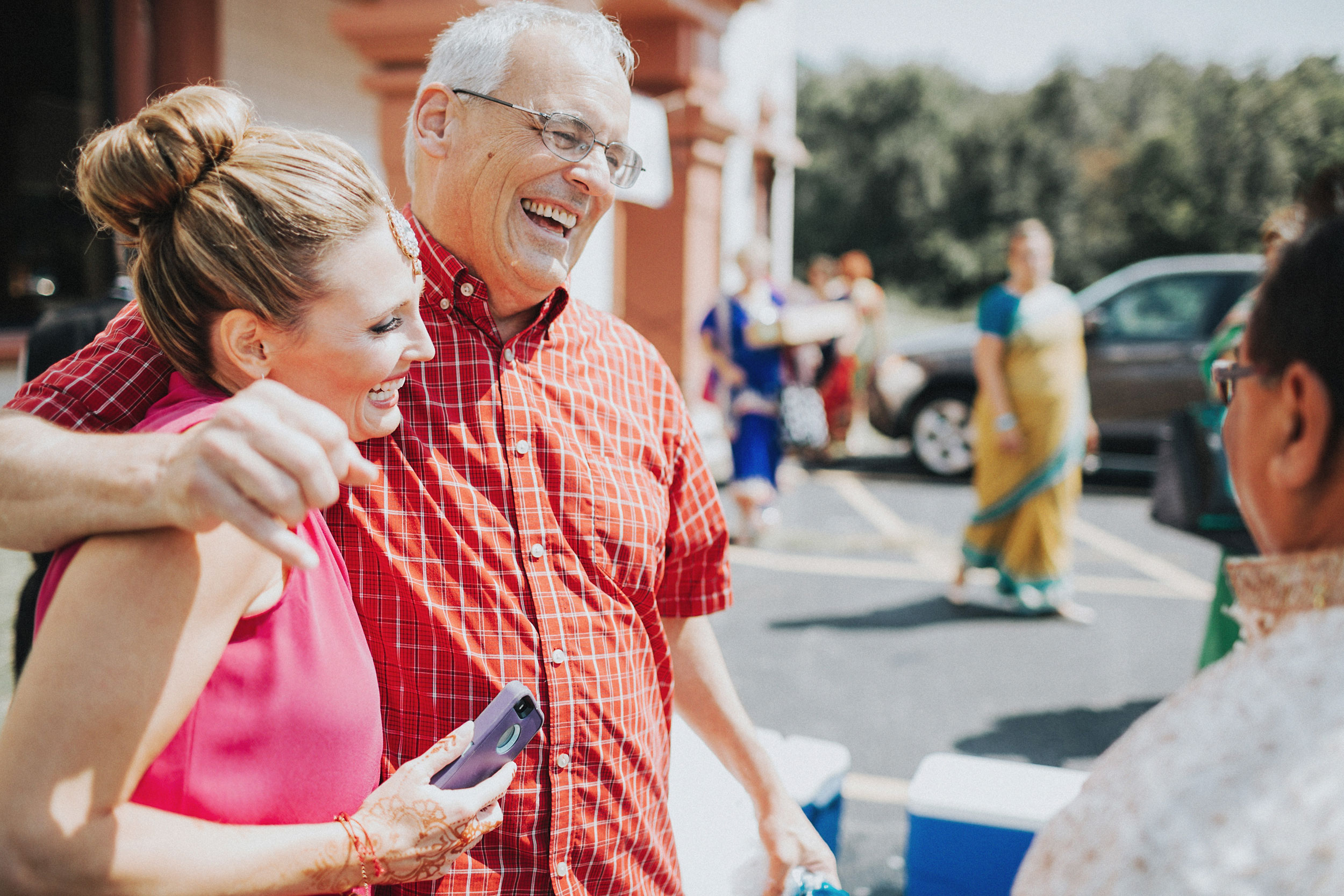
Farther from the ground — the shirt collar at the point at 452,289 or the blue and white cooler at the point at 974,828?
the shirt collar at the point at 452,289

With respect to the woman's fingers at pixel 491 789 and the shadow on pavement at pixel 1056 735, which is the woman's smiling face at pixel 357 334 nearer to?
the woman's fingers at pixel 491 789

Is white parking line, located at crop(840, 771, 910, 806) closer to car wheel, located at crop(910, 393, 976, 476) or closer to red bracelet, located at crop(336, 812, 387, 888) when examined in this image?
red bracelet, located at crop(336, 812, 387, 888)

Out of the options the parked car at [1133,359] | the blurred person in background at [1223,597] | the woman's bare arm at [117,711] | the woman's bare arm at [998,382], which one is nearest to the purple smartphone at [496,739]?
the woman's bare arm at [117,711]

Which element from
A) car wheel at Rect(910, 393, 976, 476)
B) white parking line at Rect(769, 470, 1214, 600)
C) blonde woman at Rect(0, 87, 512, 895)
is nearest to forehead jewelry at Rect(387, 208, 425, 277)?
blonde woman at Rect(0, 87, 512, 895)

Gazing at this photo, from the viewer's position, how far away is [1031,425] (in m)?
5.37

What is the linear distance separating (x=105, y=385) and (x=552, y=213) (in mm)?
703

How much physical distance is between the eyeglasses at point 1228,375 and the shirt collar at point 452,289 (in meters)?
0.96

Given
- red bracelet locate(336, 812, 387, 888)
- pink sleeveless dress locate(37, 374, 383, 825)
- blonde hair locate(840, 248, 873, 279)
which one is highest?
blonde hair locate(840, 248, 873, 279)

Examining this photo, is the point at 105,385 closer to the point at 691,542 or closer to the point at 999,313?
the point at 691,542

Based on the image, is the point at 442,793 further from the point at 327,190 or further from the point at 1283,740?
the point at 1283,740

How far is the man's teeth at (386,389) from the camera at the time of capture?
3.98 ft

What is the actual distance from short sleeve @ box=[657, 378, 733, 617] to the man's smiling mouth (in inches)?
13.5

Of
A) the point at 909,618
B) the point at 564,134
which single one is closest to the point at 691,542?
the point at 564,134

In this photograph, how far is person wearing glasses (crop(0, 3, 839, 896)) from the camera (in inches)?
52.7
